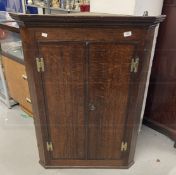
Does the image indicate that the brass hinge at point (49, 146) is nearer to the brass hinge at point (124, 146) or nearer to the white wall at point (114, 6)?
the brass hinge at point (124, 146)

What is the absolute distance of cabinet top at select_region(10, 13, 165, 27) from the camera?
109 cm

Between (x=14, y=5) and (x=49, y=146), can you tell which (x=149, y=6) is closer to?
(x=49, y=146)

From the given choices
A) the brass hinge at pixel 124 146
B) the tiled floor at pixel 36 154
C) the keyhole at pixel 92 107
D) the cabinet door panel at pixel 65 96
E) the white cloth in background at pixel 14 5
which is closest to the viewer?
the cabinet door panel at pixel 65 96

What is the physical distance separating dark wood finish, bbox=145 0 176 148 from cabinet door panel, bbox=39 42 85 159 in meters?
0.86

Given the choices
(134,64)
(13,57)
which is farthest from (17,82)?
(134,64)

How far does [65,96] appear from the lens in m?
1.38

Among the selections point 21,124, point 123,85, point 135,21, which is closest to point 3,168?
point 21,124

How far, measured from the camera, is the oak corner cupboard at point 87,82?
1.16 meters

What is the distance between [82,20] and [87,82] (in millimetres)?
374

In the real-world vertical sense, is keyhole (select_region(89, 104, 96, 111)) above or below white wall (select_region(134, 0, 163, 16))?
below

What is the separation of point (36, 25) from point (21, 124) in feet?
4.44

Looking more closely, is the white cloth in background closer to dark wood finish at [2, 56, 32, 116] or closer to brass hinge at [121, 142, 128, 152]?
dark wood finish at [2, 56, 32, 116]

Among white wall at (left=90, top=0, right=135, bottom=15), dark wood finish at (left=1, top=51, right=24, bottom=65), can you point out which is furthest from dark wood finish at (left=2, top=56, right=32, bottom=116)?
white wall at (left=90, top=0, right=135, bottom=15)

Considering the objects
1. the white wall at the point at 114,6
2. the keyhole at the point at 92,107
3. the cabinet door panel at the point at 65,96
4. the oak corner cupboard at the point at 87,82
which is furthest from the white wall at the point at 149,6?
the keyhole at the point at 92,107
